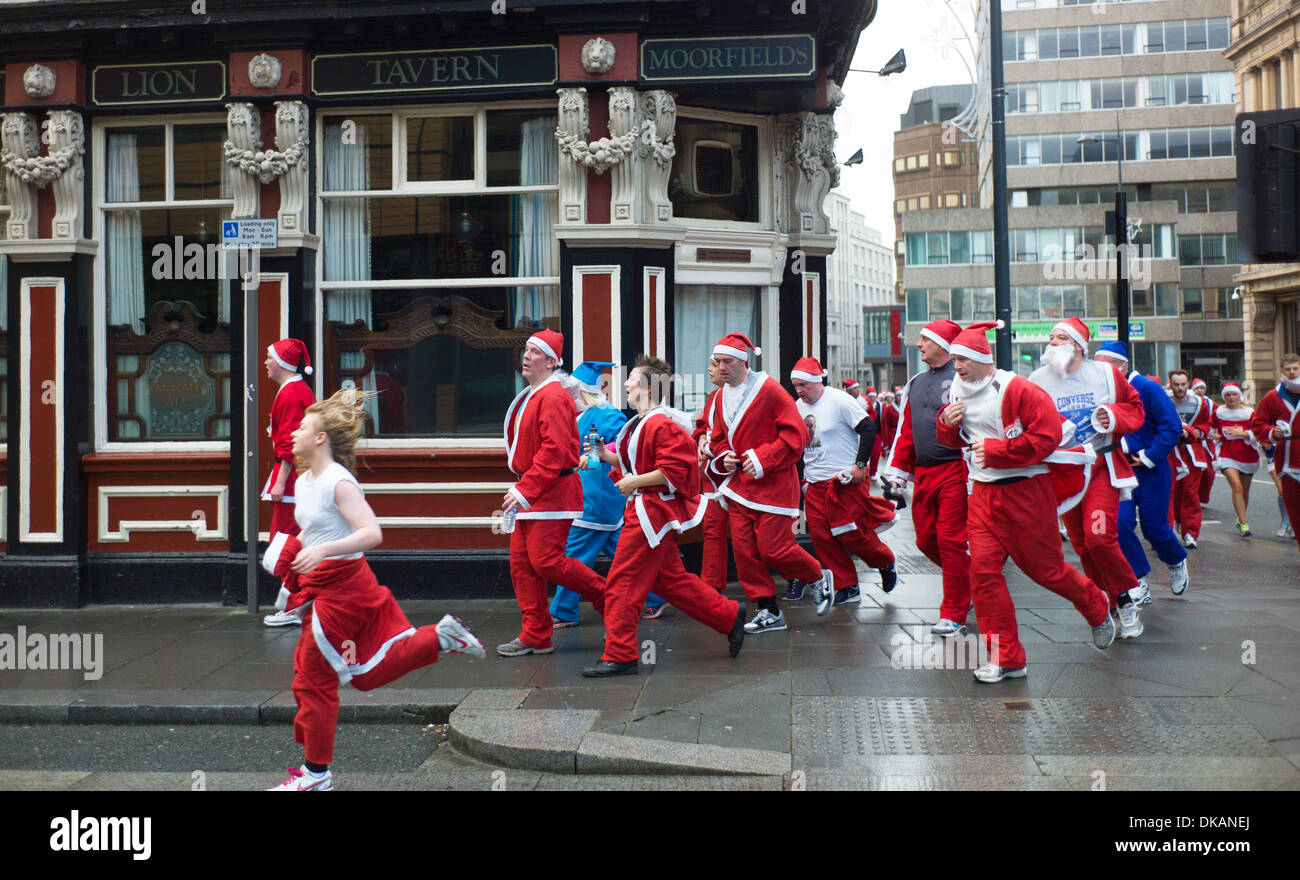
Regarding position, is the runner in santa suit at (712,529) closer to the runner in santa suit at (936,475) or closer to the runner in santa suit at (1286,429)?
the runner in santa suit at (936,475)

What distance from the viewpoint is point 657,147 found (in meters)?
9.74

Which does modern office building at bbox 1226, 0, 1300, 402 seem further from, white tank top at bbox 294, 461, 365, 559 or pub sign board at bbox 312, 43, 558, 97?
white tank top at bbox 294, 461, 365, 559

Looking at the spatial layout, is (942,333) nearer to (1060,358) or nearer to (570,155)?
(1060,358)

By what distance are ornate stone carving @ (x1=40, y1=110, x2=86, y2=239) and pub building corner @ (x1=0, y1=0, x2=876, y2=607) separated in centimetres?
2

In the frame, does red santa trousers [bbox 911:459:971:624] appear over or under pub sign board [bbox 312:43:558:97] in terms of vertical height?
under

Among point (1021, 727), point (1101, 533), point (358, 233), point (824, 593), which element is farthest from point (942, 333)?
point (358, 233)

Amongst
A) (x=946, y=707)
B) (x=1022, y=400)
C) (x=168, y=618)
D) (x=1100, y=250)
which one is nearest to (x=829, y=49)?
(x=1022, y=400)

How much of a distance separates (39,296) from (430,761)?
6.67 meters

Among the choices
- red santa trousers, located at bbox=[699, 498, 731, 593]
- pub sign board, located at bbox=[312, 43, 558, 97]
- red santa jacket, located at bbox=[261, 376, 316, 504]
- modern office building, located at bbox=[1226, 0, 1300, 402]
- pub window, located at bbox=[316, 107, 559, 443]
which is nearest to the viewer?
red santa jacket, located at bbox=[261, 376, 316, 504]

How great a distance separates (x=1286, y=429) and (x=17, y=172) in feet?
38.7

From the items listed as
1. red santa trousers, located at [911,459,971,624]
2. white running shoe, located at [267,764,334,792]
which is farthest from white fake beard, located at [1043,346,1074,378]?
white running shoe, located at [267,764,334,792]

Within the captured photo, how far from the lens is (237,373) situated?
10188 mm

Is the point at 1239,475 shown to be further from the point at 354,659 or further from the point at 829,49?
the point at 354,659

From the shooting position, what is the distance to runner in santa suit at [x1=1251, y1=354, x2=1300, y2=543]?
11219 millimetres
